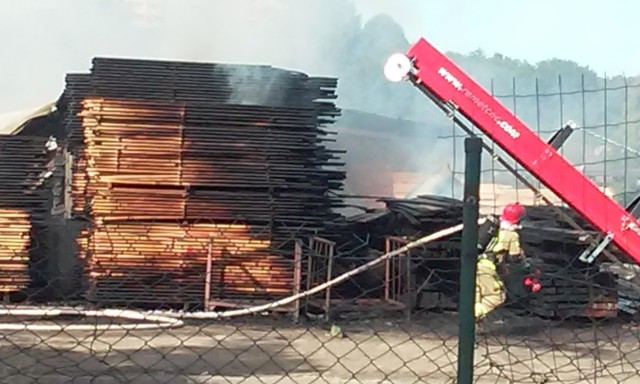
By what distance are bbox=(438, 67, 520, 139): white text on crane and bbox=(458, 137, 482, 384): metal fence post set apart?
604cm

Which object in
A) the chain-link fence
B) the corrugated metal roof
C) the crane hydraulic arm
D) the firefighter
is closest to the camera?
the crane hydraulic arm

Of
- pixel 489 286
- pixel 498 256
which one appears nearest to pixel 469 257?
pixel 489 286

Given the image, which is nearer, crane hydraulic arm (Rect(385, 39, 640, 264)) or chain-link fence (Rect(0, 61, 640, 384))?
crane hydraulic arm (Rect(385, 39, 640, 264))

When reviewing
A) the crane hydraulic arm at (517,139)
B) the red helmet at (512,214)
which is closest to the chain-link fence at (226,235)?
the red helmet at (512,214)

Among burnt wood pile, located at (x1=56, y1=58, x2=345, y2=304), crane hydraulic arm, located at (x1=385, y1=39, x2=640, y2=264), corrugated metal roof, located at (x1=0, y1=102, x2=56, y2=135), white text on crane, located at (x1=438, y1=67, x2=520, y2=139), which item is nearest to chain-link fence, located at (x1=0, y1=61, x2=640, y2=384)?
burnt wood pile, located at (x1=56, y1=58, x2=345, y2=304)

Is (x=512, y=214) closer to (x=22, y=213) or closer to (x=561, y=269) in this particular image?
(x=561, y=269)

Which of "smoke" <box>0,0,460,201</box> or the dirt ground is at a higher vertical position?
"smoke" <box>0,0,460,201</box>

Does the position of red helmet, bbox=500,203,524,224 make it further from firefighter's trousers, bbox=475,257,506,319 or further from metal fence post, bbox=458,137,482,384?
metal fence post, bbox=458,137,482,384

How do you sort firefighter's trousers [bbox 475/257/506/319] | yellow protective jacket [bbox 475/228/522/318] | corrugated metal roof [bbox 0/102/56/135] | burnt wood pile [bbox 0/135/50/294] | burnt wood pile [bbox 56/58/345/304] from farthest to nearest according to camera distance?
corrugated metal roof [bbox 0/102/56/135] < burnt wood pile [bbox 0/135/50/294] < burnt wood pile [bbox 56/58/345/304] < yellow protective jacket [bbox 475/228/522/318] < firefighter's trousers [bbox 475/257/506/319]

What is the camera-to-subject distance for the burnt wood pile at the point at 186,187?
36.6 feet

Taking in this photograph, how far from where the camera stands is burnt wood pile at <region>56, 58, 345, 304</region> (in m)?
11.2

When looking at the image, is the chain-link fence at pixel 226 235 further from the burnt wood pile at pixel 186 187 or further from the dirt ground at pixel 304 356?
the dirt ground at pixel 304 356

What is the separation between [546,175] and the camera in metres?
8.40

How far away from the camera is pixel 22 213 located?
465 inches
